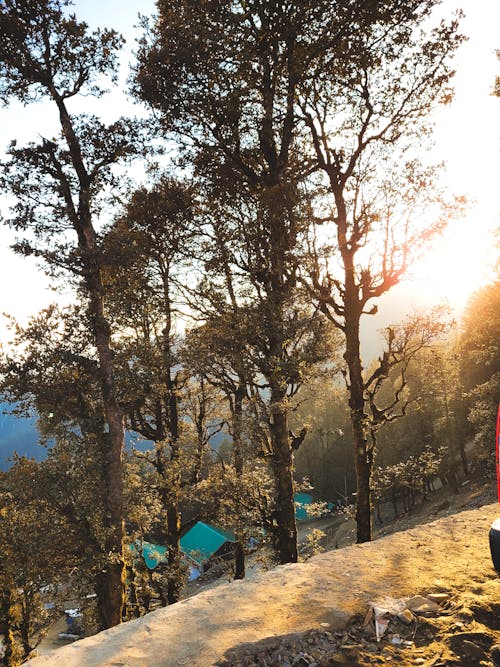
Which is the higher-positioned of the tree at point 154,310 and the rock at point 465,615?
the tree at point 154,310

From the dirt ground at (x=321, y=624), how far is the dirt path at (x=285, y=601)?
1 centimetres

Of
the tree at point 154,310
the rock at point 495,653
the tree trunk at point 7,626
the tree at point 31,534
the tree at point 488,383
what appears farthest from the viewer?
the tree at point 488,383

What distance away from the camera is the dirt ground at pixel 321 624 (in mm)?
3650

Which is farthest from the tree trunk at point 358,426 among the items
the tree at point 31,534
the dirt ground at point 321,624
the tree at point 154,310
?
the tree at point 31,534

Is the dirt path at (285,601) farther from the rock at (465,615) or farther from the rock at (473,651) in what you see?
the rock at (473,651)

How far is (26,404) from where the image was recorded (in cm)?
1267

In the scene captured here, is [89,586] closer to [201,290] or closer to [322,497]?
[201,290]

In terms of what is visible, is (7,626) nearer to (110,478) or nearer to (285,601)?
(110,478)

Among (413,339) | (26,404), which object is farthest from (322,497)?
(26,404)

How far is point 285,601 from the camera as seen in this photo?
4820 mm

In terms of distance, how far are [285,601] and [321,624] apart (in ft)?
2.44

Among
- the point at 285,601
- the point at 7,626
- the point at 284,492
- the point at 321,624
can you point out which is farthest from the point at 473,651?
the point at 7,626

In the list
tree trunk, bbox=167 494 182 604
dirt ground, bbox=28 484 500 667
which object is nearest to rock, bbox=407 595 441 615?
dirt ground, bbox=28 484 500 667

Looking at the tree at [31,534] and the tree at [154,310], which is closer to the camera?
the tree at [31,534]
